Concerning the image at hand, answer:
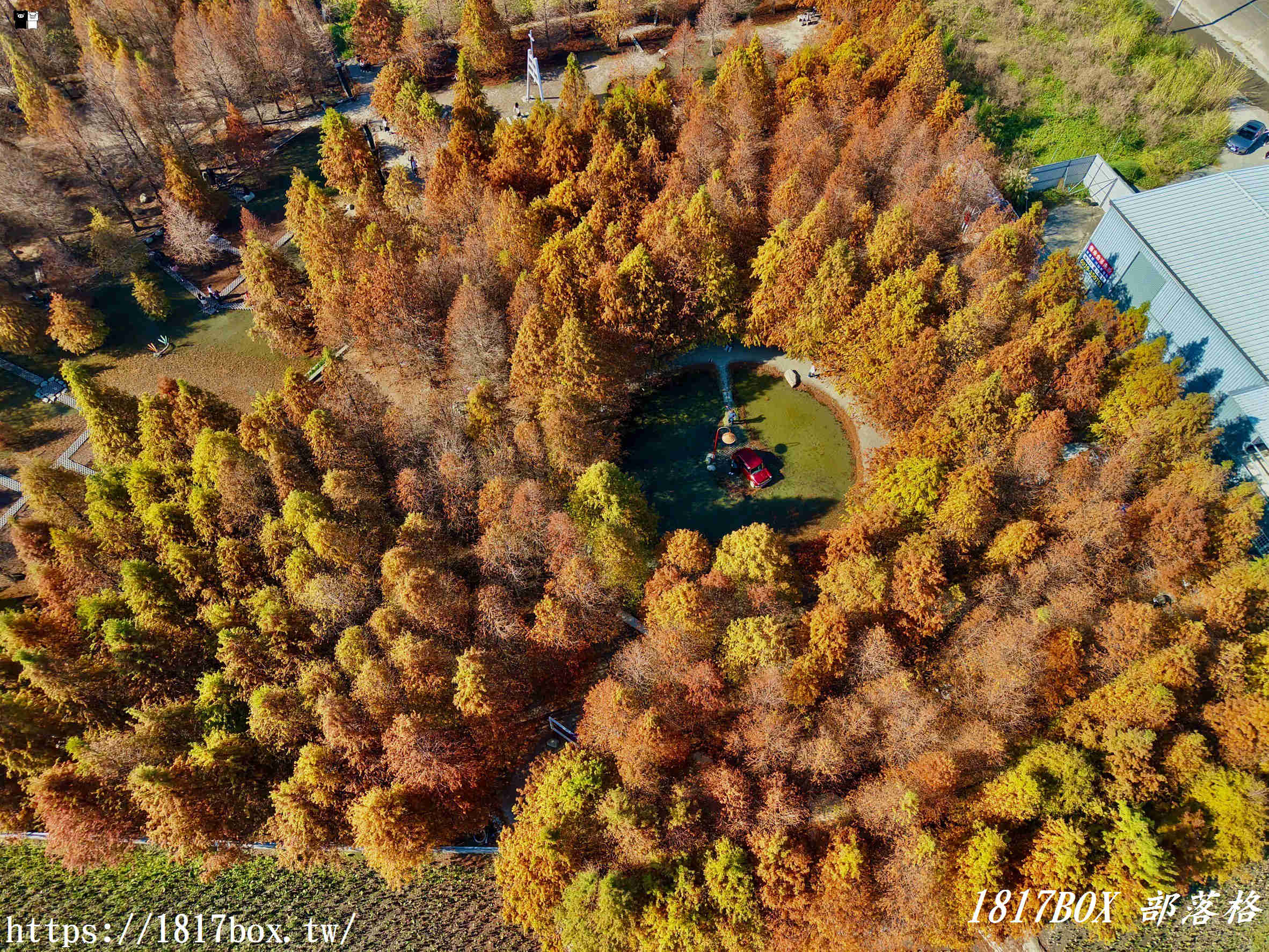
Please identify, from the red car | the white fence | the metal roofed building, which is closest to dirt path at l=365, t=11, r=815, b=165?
the white fence

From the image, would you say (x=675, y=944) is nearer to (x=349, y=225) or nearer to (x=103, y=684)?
(x=103, y=684)

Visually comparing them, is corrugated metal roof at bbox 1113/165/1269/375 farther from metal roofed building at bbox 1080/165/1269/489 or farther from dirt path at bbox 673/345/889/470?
dirt path at bbox 673/345/889/470

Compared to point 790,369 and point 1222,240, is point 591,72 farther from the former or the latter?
point 1222,240

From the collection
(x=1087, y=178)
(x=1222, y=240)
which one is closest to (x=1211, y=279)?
(x=1222, y=240)

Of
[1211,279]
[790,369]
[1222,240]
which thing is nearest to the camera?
[1211,279]

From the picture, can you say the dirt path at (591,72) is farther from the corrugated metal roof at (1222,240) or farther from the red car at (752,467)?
the red car at (752,467)

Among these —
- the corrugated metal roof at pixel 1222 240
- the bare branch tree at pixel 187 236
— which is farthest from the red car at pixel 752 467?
the bare branch tree at pixel 187 236
